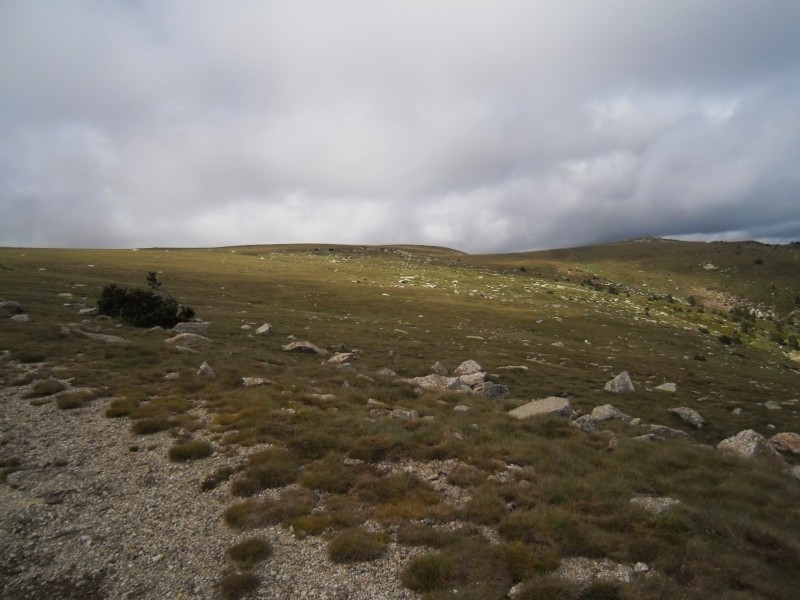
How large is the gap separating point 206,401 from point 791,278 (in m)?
132

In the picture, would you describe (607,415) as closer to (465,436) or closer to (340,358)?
(465,436)

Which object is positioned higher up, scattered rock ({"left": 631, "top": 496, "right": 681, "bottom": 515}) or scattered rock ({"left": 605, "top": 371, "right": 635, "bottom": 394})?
scattered rock ({"left": 631, "top": 496, "right": 681, "bottom": 515})

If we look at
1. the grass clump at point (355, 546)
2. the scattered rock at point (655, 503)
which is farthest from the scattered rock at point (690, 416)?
the grass clump at point (355, 546)

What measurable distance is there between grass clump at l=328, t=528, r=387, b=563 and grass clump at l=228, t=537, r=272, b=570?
1314 millimetres

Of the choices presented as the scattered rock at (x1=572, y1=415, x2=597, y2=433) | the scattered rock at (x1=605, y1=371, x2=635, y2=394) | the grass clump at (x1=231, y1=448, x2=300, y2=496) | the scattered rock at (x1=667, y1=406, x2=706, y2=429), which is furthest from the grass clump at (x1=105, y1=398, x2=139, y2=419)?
the scattered rock at (x1=667, y1=406, x2=706, y2=429)

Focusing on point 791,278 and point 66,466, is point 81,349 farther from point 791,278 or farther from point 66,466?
point 791,278

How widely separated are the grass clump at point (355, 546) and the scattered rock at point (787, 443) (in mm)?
19074

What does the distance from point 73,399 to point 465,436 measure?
14946mm

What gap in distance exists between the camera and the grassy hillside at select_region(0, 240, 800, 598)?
8789mm

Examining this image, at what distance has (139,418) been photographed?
1509cm

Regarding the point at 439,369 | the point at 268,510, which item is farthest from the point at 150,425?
the point at 439,369

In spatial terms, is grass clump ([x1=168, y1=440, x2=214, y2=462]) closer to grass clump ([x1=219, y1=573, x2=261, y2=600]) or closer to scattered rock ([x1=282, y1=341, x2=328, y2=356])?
grass clump ([x1=219, y1=573, x2=261, y2=600])

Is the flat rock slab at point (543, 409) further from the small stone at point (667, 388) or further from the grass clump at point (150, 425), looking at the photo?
the small stone at point (667, 388)

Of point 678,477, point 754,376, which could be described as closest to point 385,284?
point 754,376
